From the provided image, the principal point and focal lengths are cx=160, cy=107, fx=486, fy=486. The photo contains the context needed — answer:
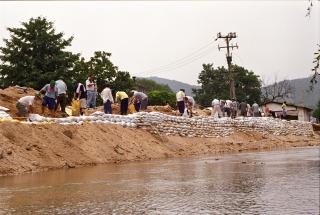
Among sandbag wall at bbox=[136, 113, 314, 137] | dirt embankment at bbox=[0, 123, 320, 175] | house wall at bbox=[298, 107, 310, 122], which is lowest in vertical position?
dirt embankment at bbox=[0, 123, 320, 175]

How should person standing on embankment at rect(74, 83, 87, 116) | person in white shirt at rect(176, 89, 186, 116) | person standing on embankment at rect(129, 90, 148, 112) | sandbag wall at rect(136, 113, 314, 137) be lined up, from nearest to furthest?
person standing on embankment at rect(74, 83, 87, 116) < sandbag wall at rect(136, 113, 314, 137) < person standing on embankment at rect(129, 90, 148, 112) < person in white shirt at rect(176, 89, 186, 116)

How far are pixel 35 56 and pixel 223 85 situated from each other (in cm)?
3182

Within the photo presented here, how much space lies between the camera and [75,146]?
37.2 ft

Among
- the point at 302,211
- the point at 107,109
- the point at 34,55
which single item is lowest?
the point at 302,211

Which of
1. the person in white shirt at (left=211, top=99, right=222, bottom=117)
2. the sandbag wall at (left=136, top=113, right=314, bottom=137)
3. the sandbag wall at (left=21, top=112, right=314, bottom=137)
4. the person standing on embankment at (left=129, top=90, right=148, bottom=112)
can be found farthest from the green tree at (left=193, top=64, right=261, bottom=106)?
the person standing on embankment at (left=129, top=90, right=148, bottom=112)

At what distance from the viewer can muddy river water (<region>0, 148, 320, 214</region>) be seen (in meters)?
4.86

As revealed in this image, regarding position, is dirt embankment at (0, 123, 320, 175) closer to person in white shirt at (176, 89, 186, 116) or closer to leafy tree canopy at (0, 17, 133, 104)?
person in white shirt at (176, 89, 186, 116)

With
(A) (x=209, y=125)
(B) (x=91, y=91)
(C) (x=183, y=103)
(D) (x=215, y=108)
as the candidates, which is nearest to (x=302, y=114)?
(D) (x=215, y=108)

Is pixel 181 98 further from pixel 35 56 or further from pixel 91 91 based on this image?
pixel 35 56

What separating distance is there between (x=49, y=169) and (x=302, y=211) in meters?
6.29

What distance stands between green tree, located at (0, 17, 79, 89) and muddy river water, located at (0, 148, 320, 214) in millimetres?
17488

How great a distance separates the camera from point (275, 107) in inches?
1914

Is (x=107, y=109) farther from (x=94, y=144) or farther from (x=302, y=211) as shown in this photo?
(x=302, y=211)

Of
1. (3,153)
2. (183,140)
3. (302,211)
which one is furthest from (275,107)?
(302,211)
